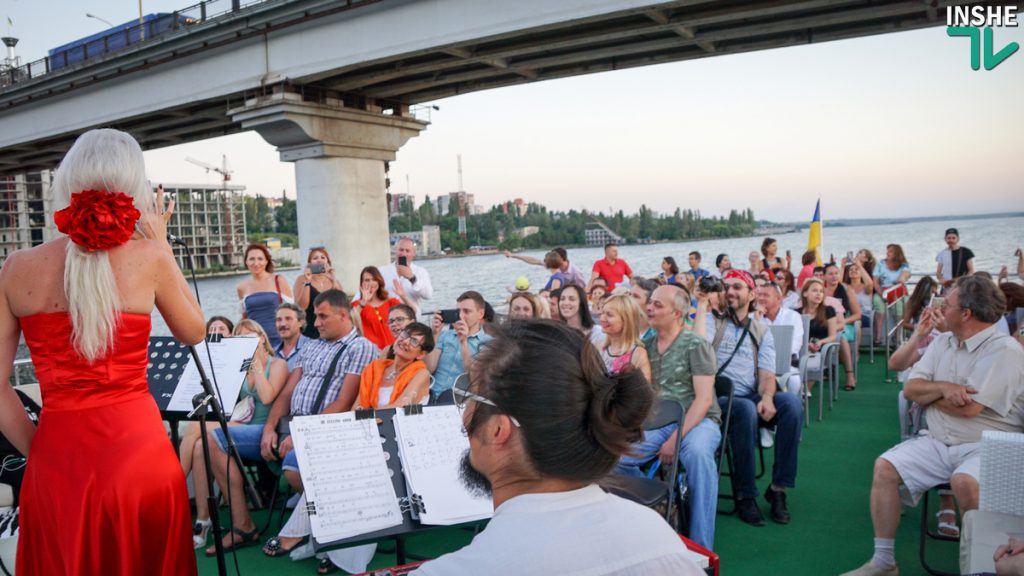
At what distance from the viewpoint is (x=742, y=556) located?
407cm

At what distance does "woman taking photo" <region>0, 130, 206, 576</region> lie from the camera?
2209mm

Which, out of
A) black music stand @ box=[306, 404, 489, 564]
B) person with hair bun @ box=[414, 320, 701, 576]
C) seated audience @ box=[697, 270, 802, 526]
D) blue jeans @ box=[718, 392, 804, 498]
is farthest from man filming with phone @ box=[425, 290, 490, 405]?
person with hair bun @ box=[414, 320, 701, 576]

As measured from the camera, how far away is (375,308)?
692cm

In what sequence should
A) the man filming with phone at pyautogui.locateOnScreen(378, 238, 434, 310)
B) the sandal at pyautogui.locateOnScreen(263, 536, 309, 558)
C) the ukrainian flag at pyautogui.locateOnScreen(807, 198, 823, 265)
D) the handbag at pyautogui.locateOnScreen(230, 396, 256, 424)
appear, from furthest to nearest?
the ukrainian flag at pyautogui.locateOnScreen(807, 198, 823, 265) → the man filming with phone at pyautogui.locateOnScreen(378, 238, 434, 310) → the handbag at pyautogui.locateOnScreen(230, 396, 256, 424) → the sandal at pyautogui.locateOnScreen(263, 536, 309, 558)

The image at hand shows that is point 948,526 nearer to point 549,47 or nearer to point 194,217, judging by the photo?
point 549,47

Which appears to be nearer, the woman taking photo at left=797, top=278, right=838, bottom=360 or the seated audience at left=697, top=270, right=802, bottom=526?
the seated audience at left=697, top=270, right=802, bottom=526

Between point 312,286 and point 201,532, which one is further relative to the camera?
point 312,286

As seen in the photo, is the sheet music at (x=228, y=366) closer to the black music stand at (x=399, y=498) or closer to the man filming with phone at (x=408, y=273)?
the black music stand at (x=399, y=498)

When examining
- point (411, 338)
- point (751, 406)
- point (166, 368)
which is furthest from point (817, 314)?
point (166, 368)

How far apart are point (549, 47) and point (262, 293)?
283 inches

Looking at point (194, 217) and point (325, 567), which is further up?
point (194, 217)

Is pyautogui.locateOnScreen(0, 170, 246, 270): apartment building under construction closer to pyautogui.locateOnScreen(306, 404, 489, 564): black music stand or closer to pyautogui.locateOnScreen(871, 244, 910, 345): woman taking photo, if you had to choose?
pyautogui.locateOnScreen(871, 244, 910, 345): woman taking photo

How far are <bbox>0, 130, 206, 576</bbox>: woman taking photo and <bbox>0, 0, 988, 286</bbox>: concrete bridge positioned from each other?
891 cm

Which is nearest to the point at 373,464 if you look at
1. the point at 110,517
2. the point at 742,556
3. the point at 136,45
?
the point at 110,517
